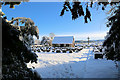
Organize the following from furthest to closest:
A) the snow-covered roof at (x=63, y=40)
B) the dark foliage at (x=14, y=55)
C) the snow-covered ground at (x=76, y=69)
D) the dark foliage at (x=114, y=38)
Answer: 1. the snow-covered roof at (x=63, y=40)
2. the snow-covered ground at (x=76, y=69)
3. the dark foliage at (x=114, y=38)
4. the dark foliage at (x=14, y=55)

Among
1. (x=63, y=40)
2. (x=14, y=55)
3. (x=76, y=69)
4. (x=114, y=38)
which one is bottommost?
(x=76, y=69)

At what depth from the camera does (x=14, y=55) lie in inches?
85.3

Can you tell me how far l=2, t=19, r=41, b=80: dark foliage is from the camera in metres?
Answer: 1.76

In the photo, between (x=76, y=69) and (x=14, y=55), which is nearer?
(x=14, y=55)

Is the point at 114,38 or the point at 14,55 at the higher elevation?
the point at 114,38

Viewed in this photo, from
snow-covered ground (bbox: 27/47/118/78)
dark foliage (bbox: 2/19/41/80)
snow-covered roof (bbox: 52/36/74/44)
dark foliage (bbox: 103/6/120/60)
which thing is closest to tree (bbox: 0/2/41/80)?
dark foliage (bbox: 2/19/41/80)

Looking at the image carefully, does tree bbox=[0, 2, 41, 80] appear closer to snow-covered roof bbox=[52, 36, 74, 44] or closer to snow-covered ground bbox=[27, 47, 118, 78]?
snow-covered ground bbox=[27, 47, 118, 78]

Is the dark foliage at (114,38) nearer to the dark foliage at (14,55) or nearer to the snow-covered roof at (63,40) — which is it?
the dark foliage at (14,55)

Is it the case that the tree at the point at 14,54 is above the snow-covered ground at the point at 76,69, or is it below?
above

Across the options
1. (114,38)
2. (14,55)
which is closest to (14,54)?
(14,55)

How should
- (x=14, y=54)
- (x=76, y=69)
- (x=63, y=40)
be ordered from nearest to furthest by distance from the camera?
(x=14, y=54)
(x=76, y=69)
(x=63, y=40)

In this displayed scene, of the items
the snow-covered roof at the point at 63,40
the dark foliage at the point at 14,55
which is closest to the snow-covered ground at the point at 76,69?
the dark foliage at the point at 14,55

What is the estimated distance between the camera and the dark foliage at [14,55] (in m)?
1.76

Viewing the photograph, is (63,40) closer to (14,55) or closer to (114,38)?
(114,38)
